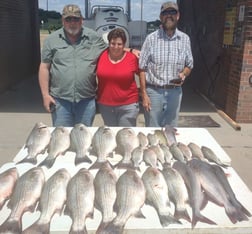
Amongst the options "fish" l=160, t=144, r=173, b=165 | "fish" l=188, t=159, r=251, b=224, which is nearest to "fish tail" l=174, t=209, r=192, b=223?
"fish" l=188, t=159, r=251, b=224

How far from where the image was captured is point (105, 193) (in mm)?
2391

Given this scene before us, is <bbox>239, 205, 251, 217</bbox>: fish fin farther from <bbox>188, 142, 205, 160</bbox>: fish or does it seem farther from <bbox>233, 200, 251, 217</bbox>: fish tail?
<bbox>188, 142, 205, 160</bbox>: fish

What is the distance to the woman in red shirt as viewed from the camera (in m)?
3.83

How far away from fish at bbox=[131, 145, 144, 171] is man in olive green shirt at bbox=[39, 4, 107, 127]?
121 centimetres

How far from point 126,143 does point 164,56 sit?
144 cm

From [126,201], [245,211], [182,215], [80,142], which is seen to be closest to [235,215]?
[245,211]

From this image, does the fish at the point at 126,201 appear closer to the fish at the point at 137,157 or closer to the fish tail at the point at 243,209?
the fish at the point at 137,157

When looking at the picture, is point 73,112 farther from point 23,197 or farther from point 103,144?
point 23,197

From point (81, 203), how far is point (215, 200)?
82 cm

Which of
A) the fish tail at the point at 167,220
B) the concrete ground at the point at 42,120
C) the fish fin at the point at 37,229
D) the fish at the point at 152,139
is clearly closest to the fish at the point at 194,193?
the fish tail at the point at 167,220

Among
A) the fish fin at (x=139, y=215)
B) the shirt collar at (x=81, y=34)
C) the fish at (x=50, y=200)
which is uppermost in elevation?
the shirt collar at (x=81, y=34)

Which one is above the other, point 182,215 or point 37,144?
point 37,144

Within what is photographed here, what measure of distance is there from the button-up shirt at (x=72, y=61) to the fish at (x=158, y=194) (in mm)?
1586

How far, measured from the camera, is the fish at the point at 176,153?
2940 mm
